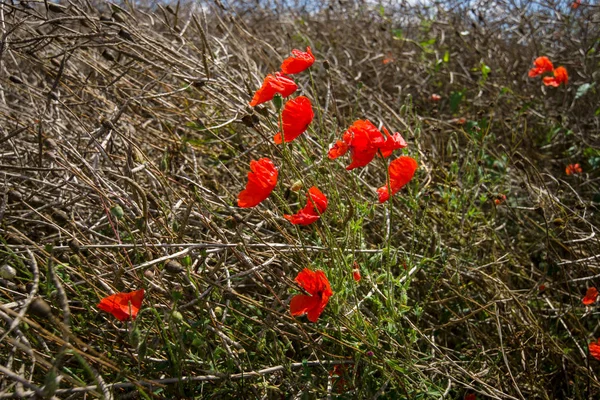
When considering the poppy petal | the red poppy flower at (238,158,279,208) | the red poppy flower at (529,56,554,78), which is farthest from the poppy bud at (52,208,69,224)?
the red poppy flower at (529,56,554,78)

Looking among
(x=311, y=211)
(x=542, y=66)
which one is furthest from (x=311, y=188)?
(x=542, y=66)

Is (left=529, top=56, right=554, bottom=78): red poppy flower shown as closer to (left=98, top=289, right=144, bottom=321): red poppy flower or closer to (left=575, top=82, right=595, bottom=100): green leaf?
(left=575, top=82, right=595, bottom=100): green leaf

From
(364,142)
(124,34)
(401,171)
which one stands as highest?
(124,34)

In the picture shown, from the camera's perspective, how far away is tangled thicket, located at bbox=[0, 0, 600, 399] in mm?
1240

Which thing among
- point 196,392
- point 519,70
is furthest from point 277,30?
point 196,392

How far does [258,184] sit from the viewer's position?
3.92 ft

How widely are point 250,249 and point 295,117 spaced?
1.30 ft

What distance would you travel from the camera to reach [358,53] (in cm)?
337

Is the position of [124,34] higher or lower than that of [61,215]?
higher

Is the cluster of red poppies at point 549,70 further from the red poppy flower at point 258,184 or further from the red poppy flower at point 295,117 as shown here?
the red poppy flower at point 258,184

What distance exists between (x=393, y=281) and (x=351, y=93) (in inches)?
56.2

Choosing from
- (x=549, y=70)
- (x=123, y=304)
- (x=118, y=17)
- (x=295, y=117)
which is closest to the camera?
(x=123, y=304)

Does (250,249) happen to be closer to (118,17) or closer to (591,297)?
(118,17)

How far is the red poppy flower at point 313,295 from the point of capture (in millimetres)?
1139
